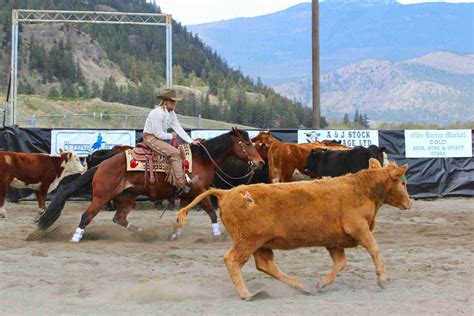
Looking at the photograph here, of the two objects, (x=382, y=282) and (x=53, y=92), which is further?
(x=53, y=92)

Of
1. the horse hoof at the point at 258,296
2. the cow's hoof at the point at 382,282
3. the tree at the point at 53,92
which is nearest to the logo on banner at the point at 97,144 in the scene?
the horse hoof at the point at 258,296

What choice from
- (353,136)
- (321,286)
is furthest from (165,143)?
(353,136)

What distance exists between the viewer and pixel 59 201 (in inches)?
440

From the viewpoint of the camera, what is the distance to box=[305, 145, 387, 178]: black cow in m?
14.6

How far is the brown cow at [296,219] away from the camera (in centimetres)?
697

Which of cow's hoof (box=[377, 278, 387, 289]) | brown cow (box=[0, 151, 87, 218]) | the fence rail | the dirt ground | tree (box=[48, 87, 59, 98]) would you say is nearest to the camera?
the dirt ground

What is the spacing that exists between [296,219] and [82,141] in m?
11.0

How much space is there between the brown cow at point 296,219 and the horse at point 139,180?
3.85 metres

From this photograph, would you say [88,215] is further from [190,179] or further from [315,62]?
[315,62]

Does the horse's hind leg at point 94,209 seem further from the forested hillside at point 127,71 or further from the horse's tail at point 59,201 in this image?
the forested hillside at point 127,71

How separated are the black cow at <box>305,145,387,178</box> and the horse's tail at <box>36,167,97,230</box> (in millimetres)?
5345

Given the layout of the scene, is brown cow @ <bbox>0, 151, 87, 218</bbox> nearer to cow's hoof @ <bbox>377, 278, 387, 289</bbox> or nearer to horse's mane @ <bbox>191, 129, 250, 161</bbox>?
horse's mane @ <bbox>191, 129, 250, 161</bbox>

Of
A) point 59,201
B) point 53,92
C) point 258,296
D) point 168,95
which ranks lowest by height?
point 258,296

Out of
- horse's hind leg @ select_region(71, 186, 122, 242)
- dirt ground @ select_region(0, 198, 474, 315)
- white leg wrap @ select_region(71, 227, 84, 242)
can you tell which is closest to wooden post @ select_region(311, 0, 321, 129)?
dirt ground @ select_region(0, 198, 474, 315)
